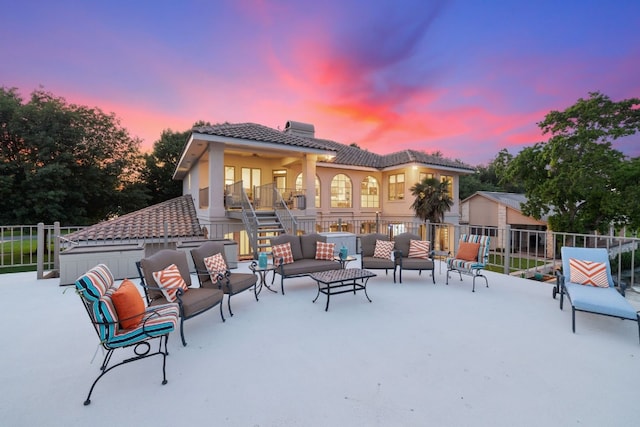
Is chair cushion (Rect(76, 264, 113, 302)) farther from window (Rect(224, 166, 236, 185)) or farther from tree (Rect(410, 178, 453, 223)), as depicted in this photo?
tree (Rect(410, 178, 453, 223))

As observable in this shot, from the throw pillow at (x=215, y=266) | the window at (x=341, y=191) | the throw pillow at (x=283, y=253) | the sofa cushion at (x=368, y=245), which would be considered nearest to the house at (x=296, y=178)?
the window at (x=341, y=191)

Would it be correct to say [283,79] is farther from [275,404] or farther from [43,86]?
[43,86]

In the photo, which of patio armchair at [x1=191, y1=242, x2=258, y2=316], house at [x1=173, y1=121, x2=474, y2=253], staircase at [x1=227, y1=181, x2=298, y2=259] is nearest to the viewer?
patio armchair at [x1=191, y1=242, x2=258, y2=316]

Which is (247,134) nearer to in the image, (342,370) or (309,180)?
(309,180)

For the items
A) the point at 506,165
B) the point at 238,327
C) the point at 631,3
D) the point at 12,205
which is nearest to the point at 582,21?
the point at 631,3

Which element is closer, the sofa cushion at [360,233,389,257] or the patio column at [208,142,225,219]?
Result: the sofa cushion at [360,233,389,257]

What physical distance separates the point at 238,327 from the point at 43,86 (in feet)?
78.6

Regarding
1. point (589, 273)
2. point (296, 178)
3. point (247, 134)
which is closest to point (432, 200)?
point (296, 178)

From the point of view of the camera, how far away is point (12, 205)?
51.6 ft

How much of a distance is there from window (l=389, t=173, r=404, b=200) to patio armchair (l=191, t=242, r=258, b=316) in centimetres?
1456

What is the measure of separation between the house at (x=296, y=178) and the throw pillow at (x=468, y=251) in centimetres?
393

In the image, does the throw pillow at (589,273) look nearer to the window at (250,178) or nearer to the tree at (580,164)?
the window at (250,178)

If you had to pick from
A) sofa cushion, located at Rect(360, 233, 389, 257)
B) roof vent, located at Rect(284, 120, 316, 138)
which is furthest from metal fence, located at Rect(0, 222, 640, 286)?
roof vent, located at Rect(284, 120, 316, 138)

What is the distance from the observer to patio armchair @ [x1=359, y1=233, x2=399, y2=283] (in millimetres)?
6539
